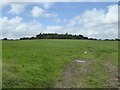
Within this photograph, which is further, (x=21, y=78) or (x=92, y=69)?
(x=92, y=69)

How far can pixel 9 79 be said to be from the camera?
25.9 meters

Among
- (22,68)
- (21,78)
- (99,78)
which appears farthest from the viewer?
(22,68)

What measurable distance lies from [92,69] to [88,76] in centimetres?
467

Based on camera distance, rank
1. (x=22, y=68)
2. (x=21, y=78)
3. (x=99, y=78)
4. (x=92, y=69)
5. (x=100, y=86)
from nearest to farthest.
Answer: (x=100, y=86), (x=21, y=78), (x=99, y=78), (x=22, y=68), (x=92, y=69)

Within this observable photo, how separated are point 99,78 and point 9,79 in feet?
27.5

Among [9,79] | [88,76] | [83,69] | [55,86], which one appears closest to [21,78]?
[9,79]

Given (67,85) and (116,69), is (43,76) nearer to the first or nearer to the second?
(67,85)

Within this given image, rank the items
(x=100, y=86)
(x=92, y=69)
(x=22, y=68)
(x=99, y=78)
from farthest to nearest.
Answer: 1. (x=92, y=69)
2. (x=22, y=68)
3. (x=99, y=78)
4. (x=100, y=86)

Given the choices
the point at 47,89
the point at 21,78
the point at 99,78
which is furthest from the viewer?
the point at 99,78

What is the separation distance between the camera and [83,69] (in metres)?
33.2

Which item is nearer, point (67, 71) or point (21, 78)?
point (21, 78)

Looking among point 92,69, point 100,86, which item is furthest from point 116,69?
point 100,86

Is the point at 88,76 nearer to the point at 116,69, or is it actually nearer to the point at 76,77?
the point at 76,77

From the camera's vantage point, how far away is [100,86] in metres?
25.0
